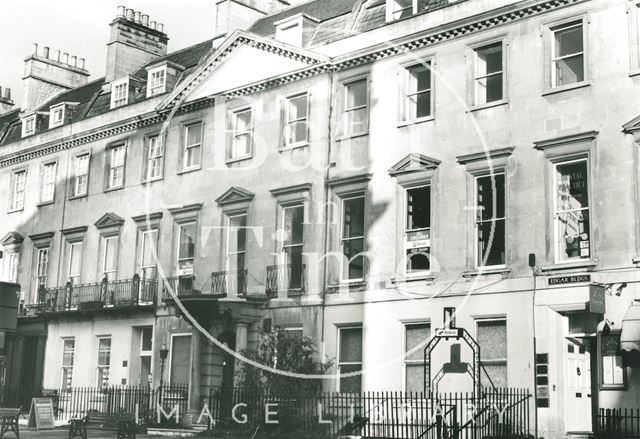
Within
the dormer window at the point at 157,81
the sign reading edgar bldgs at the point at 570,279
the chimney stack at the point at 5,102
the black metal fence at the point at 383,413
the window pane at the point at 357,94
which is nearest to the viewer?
the black metal fence at the point at 383,413

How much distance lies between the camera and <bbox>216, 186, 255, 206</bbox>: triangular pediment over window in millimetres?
28484

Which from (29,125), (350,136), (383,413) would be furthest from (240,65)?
(29,125)

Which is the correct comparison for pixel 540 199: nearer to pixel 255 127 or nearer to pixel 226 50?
pixel 255 127

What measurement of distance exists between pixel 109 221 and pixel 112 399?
6864mm

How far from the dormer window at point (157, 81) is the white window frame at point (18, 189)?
8.28m

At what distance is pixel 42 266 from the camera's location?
3659 cm

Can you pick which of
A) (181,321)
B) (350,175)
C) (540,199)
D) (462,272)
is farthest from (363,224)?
(181,321)

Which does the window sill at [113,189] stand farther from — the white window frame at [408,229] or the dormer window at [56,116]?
the white window frame at [408,229]

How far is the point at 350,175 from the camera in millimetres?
25703

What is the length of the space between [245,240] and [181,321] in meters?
3.56

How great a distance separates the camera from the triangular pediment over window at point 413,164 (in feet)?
77.9

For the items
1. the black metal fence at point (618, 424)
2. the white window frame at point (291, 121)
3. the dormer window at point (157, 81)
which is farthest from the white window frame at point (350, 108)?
the black metal fence at point (618, 424)

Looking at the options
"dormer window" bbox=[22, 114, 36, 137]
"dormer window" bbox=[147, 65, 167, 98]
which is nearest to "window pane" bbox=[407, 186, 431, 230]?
"dormer window" bbox=[147, 65, 167, 98]

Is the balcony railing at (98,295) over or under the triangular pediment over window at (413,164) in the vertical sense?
under
